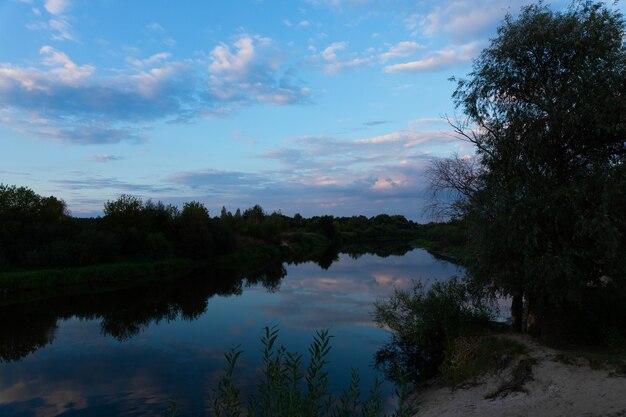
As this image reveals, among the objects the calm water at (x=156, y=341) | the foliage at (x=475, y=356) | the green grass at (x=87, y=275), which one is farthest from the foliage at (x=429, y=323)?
the green grass at (x=87, y=275)

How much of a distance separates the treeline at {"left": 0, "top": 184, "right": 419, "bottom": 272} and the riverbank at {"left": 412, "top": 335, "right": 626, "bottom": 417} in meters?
38.4

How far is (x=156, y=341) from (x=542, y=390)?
A: 1747cm

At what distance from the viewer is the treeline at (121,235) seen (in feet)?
133

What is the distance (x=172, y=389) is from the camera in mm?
15266

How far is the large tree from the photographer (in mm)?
13531

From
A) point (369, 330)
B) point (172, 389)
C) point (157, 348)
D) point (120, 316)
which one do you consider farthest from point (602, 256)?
point (120, 316)

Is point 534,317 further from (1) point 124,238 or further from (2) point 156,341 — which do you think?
(1) point 124,238

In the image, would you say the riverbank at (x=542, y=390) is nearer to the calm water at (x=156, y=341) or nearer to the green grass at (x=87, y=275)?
the calm water at (x=156, y=341)

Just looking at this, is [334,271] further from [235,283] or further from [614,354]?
[614,354]

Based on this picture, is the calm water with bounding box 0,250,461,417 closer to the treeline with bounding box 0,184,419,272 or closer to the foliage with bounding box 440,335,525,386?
the foliage with bounding box 440,335,525,386

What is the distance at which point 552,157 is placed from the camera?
49.3 feet

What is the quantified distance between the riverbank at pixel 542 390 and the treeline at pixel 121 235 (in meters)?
38.4

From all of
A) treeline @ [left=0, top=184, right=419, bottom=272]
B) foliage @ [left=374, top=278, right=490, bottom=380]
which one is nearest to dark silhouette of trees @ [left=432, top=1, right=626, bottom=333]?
foliage @ [left=374, top=278, right=490, bottom=380]

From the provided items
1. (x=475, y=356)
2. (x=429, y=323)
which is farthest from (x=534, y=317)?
(x=429, y=323)
